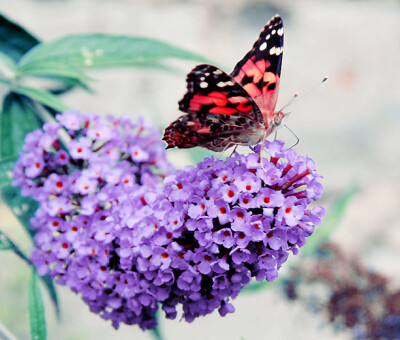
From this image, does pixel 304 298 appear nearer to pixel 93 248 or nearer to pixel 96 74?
pixel 93 248

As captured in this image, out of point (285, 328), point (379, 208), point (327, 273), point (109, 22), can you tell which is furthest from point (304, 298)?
point (109, 22)

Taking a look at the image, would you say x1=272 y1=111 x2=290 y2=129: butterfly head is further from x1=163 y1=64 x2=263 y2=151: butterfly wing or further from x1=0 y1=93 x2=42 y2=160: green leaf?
x1=0 y1=93 x2=42 y2=160: green leaf

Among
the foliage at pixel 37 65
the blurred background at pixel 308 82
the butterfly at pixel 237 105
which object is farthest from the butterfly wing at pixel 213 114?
the blurred background at pixel 308 82

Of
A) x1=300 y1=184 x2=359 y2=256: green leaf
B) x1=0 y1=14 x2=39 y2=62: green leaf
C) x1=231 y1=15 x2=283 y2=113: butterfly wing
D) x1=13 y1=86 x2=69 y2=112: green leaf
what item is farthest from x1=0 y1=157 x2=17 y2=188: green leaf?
x1=300 y1=184 x2=359 y2=256: green leaf

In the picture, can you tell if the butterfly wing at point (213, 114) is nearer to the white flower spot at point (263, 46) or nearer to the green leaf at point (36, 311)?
the white flower spot at point (263, 46)

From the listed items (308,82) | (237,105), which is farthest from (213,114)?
(308,82)

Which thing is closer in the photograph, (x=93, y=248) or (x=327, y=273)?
(x=93, y=248)
